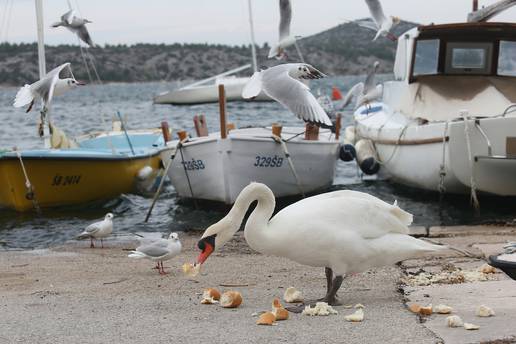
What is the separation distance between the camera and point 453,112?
14086 millimetres

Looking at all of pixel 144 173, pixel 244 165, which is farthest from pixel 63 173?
pixel 244 165

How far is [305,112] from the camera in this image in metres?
10.1

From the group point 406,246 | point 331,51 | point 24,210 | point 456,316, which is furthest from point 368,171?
point 331,51

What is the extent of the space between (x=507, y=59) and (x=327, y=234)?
997 cm

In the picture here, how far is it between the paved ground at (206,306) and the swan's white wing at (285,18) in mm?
6248

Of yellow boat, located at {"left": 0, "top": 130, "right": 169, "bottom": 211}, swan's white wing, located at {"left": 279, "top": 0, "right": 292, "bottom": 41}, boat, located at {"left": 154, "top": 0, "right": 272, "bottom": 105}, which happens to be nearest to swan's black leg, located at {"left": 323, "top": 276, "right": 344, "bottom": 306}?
swan's white wing, located at {"left": 279, "top": 0, "right": 292, "bottom": 41}

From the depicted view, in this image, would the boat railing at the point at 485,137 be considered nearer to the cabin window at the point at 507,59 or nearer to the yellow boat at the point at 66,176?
the cabin window at the point at 507,59

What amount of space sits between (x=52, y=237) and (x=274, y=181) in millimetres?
→ 3736

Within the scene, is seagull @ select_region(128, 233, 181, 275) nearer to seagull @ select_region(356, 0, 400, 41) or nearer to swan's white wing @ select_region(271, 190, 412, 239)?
swan's white wing @ select_region(271, 190, 412, 239)

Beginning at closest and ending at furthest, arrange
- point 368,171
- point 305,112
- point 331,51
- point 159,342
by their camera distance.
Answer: point 159,342 < point 305,112 < point 368,171 < point 331,51

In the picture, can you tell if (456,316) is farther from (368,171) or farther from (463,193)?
(368,171)

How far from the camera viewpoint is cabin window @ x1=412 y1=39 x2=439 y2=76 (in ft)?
50.5

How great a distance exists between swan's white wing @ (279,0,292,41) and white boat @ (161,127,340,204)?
175 centimetres

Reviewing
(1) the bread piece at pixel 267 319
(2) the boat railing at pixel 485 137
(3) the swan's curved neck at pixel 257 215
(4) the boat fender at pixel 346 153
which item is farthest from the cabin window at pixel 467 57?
(1) the bread piece at pixel 267 319
